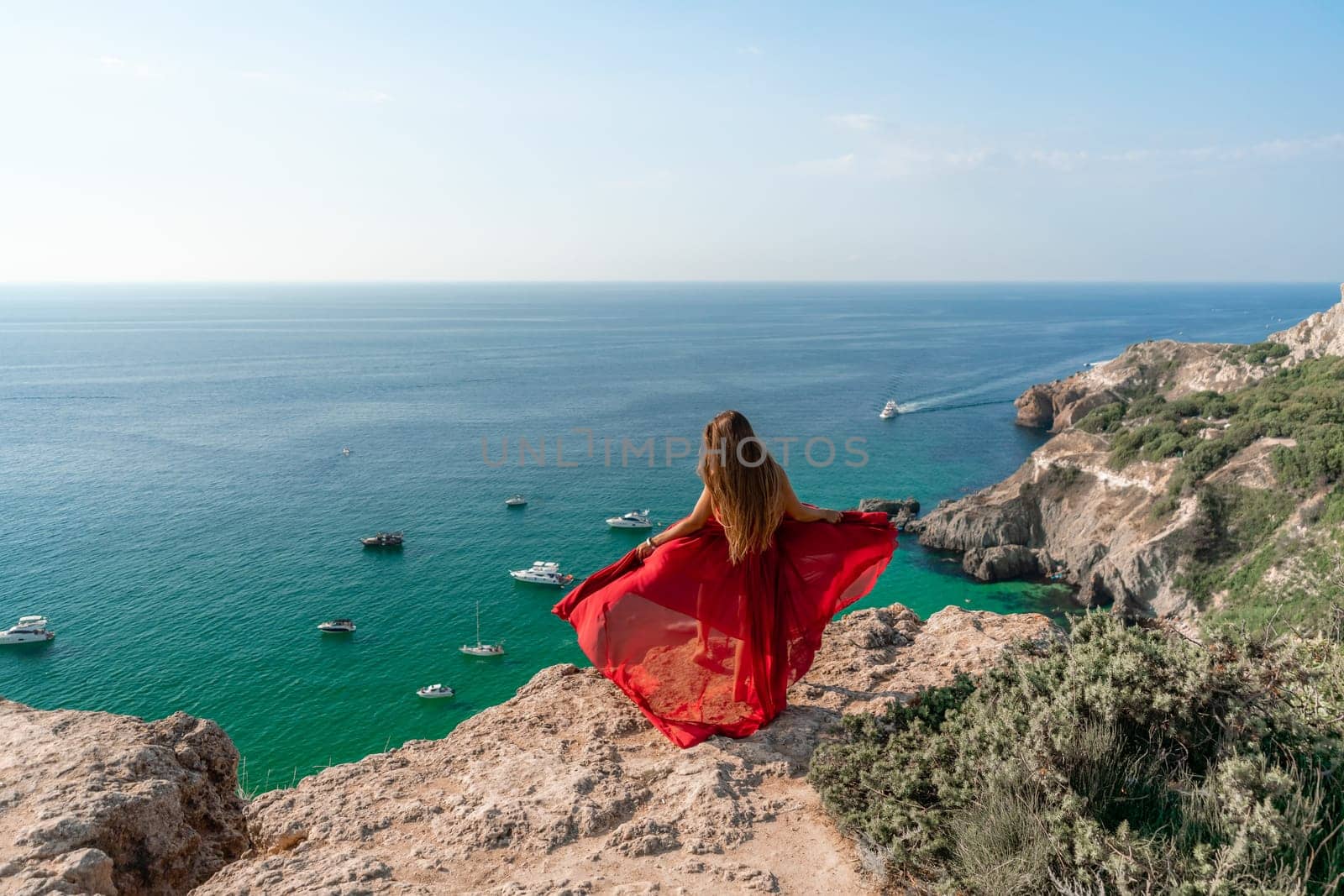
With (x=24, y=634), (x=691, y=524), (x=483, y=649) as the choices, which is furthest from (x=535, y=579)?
(x=691, y=524)

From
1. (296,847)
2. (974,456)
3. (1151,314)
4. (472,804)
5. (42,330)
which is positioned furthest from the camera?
(1151,314)

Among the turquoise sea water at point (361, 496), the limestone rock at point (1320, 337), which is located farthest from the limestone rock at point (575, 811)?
the limestone rock at point (1320, 337)

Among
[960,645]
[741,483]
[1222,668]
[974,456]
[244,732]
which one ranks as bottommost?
[244,732]

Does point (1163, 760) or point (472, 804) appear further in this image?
point (472, 804)

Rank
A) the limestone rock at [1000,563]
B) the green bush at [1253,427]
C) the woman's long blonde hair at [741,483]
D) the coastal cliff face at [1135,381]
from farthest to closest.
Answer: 1. the coastal cliff face at [1135,381]
2. the limestone rock at [1000,563]
3. the green bush at [1253,427]
4. the woman's long blonde hair at [741,483]

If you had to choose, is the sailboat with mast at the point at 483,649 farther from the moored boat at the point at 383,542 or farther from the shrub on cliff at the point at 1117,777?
the shrub on cliff at the point at 1117,777

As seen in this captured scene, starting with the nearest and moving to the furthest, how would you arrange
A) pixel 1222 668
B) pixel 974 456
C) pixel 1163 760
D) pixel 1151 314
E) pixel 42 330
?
1. pixel 1163 760
2. pixel 1222 668
3. pixel 974 456
4. pixel 42 330
5. pixel 1151 314

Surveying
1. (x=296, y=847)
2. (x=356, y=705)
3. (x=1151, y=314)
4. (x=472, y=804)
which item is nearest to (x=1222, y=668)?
(x=472, y=804)

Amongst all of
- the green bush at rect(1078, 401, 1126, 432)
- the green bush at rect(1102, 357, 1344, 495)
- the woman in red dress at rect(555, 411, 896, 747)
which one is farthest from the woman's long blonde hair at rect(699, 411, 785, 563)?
the green bush at rect(1078, 401, 1126, 432)

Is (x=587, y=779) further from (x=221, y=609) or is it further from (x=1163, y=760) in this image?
(x=221, y=609)
